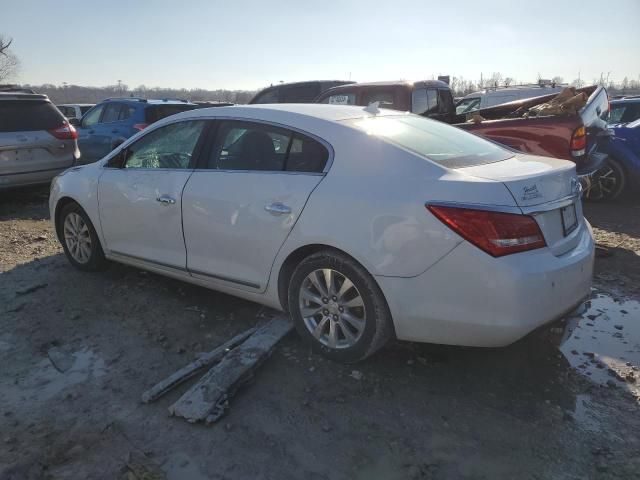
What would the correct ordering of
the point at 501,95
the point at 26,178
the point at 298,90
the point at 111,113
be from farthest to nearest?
the point at 501,95 < the point at 298,90 < the point at 111,113 < the point at 26,178

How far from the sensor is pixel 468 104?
45.6ft

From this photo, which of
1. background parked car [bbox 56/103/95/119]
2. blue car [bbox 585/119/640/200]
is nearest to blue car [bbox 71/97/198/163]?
blue car [bbox 585/119/640/200]

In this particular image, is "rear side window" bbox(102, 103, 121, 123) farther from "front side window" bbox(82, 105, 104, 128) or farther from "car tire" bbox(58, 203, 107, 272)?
"car tire" bbox(58, 203, 107, 272)

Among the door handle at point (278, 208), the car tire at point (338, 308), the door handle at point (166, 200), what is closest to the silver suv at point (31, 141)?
the door handle at point (166, 200)

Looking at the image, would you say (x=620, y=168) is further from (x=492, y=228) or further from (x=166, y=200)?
(x=166, y=200)

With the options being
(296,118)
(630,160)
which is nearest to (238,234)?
(296,118)

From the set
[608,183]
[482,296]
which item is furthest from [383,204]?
[608,183]

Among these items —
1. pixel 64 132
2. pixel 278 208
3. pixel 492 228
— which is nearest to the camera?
pixel 492 228

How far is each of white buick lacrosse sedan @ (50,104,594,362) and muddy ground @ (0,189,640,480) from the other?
34cm

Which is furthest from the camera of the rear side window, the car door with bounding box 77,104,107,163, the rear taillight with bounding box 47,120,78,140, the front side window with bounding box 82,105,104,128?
the front side window with bounding box 82,105,104,128

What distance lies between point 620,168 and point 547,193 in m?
5.94

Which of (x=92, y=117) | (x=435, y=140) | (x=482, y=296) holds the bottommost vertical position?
(x=482, y=296)

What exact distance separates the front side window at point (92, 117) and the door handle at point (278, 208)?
883cm

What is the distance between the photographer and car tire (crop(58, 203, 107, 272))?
16.1ft
